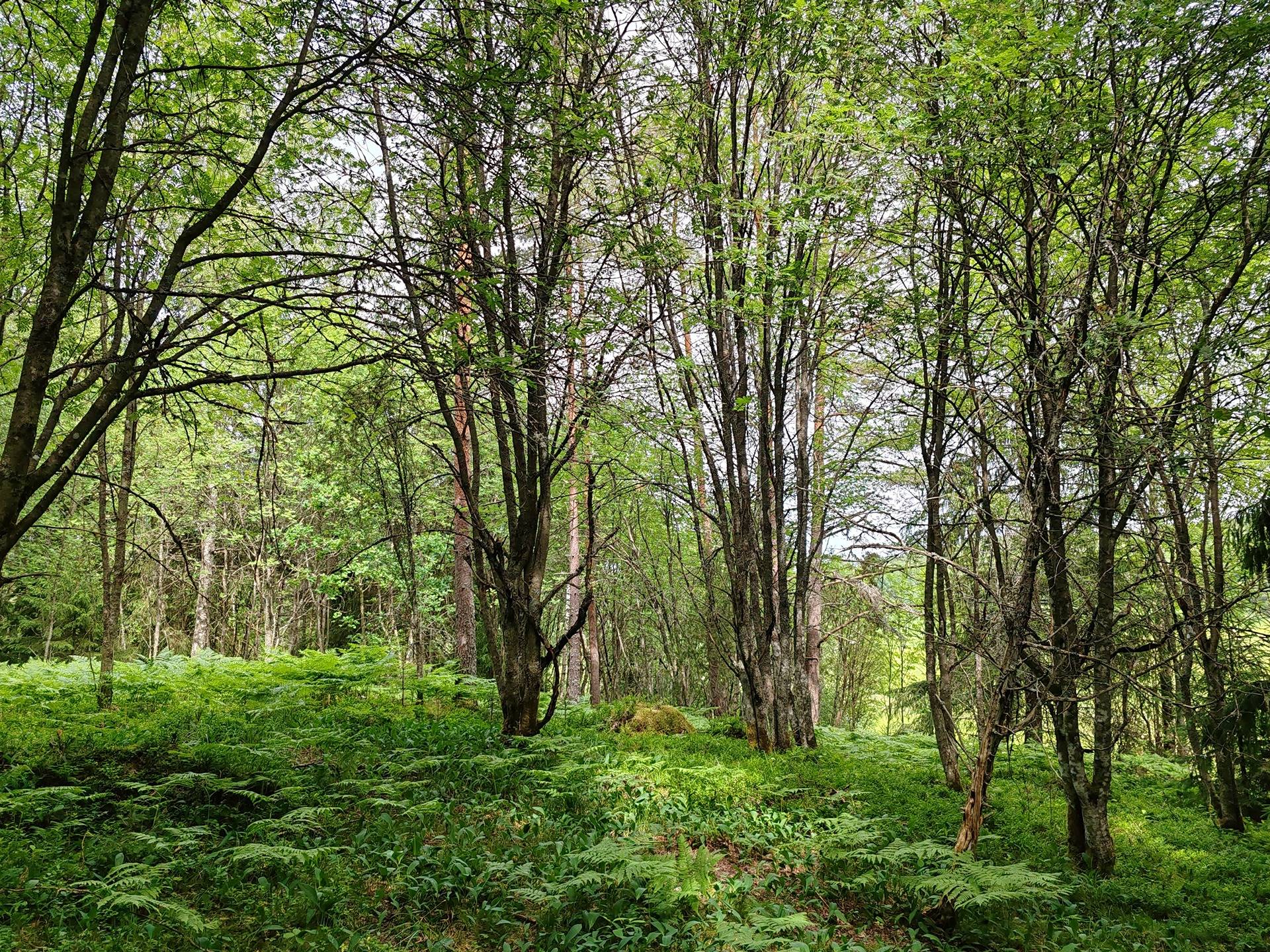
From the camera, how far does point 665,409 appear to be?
10.2m

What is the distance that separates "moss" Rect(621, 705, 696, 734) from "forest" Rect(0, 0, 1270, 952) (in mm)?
81

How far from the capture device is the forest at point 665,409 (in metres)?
3.94

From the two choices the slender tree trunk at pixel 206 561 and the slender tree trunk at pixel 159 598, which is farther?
the slender tree trunk at pixel 159 598

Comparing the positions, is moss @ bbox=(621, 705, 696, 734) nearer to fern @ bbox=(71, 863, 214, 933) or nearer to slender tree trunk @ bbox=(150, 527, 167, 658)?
fern @ bbox=(71, 863, 214, 933)

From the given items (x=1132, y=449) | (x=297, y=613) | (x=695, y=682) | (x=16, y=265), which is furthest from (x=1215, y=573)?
(x=297, y=613)

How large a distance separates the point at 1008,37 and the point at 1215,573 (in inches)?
283

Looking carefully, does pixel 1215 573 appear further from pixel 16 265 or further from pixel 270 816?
pixel 16 265

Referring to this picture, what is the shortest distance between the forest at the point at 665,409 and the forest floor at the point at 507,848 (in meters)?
0.05

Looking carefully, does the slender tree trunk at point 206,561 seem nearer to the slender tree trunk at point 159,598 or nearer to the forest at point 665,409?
the slender tree trunk at point 159,598

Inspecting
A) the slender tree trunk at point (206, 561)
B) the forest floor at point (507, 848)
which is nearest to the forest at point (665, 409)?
the forest floor at point (507, 848)

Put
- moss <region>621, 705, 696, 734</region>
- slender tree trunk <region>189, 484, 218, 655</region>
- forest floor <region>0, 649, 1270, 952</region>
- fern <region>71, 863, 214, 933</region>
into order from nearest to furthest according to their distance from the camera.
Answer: fern <region>71, 863, 214, 933</region> < forest floor <region>0, 649, 1270, 952</region> < moss <region>621, 705, 696, 734</region> < slender tree trunk <region>189, 484, 218, 655</region>

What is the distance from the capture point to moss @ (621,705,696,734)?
9359 millimetres

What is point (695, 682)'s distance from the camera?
71.5 feet

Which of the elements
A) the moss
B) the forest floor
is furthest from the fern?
the moss
